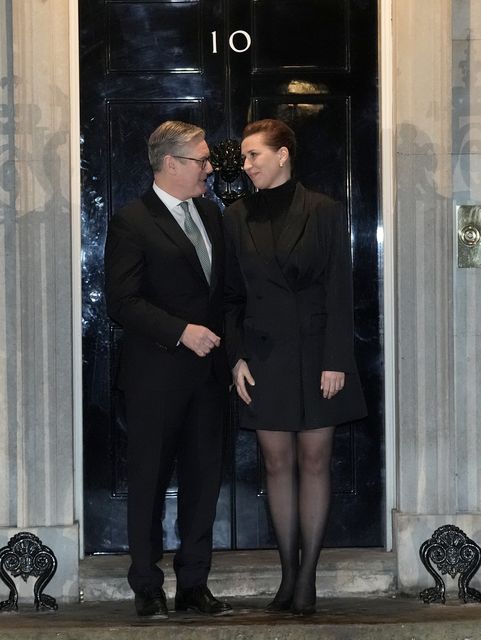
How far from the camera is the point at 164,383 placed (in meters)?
5.00

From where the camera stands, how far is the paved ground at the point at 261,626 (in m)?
4.81

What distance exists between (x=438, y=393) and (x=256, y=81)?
154 centimetres

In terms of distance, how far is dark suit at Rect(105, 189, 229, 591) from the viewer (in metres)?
4.98

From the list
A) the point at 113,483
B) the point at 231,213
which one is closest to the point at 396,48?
the point at 231,213

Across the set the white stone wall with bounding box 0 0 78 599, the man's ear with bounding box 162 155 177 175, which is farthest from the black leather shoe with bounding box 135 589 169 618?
the man's ear with bounding box 162 155 177 175

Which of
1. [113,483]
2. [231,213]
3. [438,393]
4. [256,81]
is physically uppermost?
[256,81]

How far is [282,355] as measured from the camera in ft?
16.4

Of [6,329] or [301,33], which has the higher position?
[301,33]

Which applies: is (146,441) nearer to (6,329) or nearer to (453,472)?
(6,329)

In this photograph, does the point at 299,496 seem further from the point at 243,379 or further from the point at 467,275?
the point at 467,275

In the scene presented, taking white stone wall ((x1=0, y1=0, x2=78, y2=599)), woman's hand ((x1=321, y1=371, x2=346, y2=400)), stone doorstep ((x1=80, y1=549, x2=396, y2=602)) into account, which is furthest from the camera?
stone doorstep ((x1=80, y1=549, x2=396, y2=602))

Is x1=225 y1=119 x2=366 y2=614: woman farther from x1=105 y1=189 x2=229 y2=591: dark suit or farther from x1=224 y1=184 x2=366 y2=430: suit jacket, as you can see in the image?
x1=105 y1=189 x2=229 y2=591: dark suit

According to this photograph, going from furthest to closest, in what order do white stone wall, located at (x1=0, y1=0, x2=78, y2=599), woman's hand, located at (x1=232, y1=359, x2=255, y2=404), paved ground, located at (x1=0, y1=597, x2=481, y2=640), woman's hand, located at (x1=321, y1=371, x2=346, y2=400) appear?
white stone wall, located at (x1=0, y1=0, x2=78, y2=599) → woman's hand, located at (x1=232, y1=359, x2=255, y2=404) → woman's hand, located at (x1=321, y1=371, x2=346, y2=400) → paved ground, located at (x1=0, y1=597, x2=481, y2=640)

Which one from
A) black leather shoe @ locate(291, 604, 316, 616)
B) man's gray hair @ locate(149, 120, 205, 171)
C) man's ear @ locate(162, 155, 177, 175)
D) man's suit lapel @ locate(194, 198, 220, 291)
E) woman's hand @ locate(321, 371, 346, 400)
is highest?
man's gray hair @ locate(149, 120, 205, 171)
